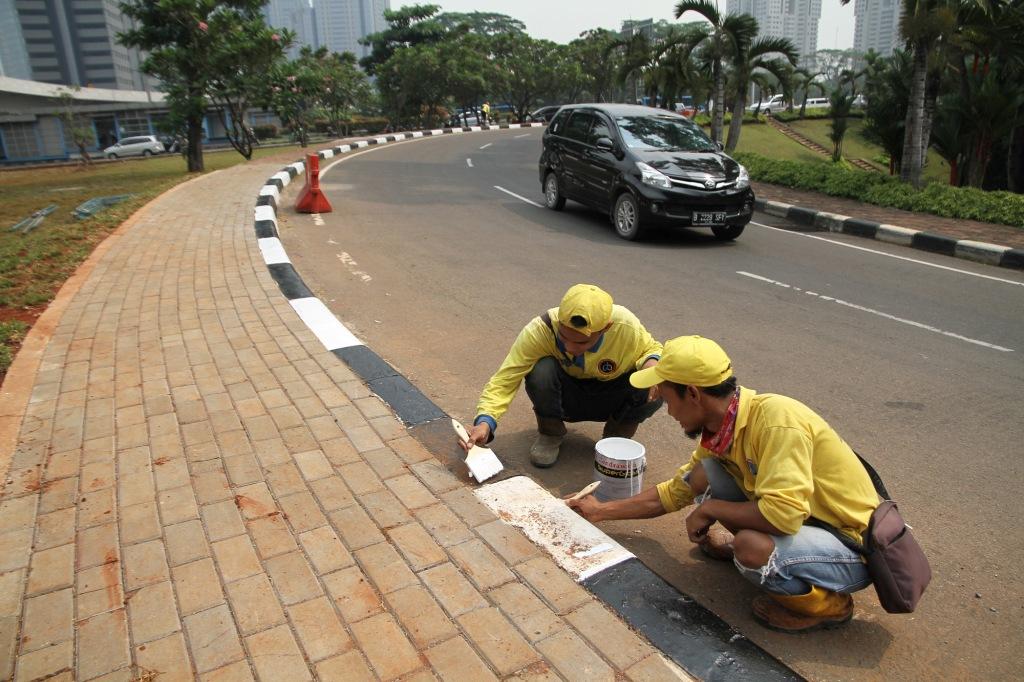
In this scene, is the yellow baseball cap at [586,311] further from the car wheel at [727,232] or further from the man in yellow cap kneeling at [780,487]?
the car wheel at [727,232]

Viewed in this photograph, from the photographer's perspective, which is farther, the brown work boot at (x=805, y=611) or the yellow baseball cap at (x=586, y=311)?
the yellow baseball cap at (x=586, y=311)

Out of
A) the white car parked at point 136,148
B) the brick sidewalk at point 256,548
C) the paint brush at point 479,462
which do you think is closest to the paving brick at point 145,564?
the brick sidewalk at point 256,548

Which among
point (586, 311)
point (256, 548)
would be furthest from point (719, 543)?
point (256, 548)

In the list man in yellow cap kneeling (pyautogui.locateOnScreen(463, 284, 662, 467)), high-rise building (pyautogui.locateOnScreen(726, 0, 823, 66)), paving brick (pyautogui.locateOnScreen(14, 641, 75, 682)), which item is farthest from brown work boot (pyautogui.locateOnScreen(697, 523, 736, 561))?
high-rise building (pyautogui.locateOnScreen(726, 0, 823, 66))

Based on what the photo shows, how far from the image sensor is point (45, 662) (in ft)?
7.42

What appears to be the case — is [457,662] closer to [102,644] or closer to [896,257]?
[102,644]

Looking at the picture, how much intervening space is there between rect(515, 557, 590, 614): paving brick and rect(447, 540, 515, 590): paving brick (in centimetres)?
7

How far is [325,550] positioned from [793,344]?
3.98 meters

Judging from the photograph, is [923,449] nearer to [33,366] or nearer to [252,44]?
[33,366]

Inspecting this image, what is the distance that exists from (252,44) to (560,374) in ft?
59.0

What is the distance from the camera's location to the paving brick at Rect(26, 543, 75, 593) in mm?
2607

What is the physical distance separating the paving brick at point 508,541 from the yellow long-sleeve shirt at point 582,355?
24.5 inches

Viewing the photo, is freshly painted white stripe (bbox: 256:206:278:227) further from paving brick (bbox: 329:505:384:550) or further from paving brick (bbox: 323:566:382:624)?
paving brick (bbox: 323:566:382:624)

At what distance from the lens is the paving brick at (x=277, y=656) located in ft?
7.26
